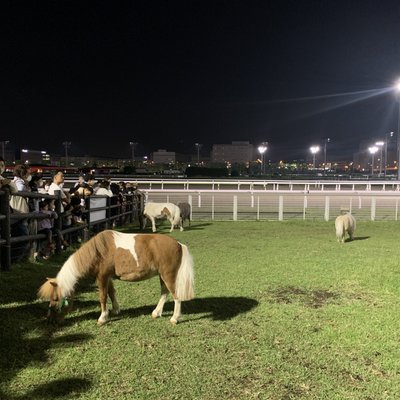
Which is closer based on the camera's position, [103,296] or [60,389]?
[60,389]

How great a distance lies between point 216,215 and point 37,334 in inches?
597

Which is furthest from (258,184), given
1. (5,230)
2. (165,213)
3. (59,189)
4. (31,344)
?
(31,344)

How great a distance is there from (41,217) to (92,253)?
11.3 ft

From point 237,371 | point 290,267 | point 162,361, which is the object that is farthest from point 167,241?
point 290,267

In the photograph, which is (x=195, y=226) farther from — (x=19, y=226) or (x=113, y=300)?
(x=113, y=300)

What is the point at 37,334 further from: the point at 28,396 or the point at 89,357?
the point at 28,396

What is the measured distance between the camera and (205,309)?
550 centimetres

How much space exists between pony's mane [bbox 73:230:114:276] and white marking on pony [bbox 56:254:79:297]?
6cm

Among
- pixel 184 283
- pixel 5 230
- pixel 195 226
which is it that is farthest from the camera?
pixel 195 226

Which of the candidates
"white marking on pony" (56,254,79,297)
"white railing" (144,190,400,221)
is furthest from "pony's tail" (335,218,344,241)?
"white marking on pony" (56,254,79,297)

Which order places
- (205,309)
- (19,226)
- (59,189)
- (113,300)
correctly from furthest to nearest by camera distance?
(59,189) → (19,226) → (205,309) → (113,300)

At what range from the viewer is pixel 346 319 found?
16.8 ft

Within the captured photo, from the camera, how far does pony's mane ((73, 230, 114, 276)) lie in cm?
464

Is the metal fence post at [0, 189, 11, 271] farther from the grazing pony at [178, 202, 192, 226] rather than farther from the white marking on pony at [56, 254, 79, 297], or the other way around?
the grazing pony at [178, 202, 192, 226]
